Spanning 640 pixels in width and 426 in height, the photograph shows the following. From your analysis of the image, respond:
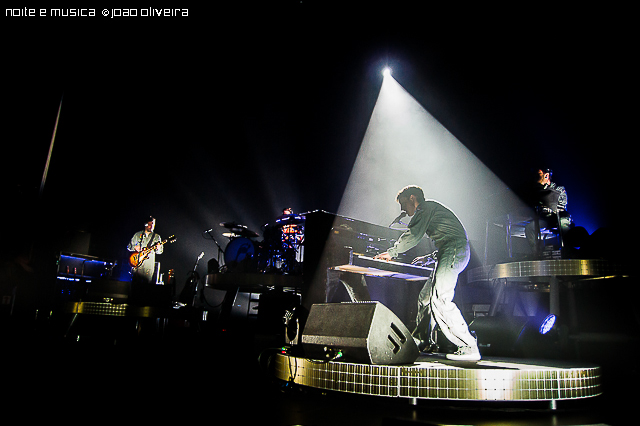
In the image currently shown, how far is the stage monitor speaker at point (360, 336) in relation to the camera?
2879mm

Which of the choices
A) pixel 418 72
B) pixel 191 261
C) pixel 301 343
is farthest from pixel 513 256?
pixel 191 261

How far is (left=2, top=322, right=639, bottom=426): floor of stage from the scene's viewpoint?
91.0 inches

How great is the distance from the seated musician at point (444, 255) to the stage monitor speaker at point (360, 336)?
1.88ft

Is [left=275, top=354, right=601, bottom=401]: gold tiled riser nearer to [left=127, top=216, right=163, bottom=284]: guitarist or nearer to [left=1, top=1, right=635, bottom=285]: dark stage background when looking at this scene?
[left=1, top=1, right=635, bottom=285]: dark stage background

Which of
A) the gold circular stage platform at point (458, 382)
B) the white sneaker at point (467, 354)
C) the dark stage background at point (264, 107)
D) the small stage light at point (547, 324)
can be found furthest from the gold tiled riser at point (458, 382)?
the dark stage background at point (264, 107)

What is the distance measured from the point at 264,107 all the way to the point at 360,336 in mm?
8935

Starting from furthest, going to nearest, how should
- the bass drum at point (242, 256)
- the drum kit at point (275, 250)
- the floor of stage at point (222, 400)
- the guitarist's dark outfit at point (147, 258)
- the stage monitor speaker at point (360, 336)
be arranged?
the guitarist's dark outfit at point (147, 258) → the bass drum at point (242, 256) → the drum kit at point (275, 250) → the stage monitor speaker at point (360, 336) → the floor of stage at point (222, 400)

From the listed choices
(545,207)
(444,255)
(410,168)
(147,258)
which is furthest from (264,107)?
(444,255)

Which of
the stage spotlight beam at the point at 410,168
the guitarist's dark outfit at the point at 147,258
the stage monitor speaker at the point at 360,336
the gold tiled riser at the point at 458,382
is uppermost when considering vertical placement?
the stage spotlight beam at the point at 410,168

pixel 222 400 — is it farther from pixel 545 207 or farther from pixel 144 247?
pixel 144 247

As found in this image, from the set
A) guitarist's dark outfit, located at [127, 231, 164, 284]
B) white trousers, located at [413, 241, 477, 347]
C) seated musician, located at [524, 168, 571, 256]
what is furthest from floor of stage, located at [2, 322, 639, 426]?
guitarist's dark outfit, located at [127, 231, 164, 284]

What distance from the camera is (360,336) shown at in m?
2.88

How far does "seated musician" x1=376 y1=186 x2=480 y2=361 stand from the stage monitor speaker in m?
0.57

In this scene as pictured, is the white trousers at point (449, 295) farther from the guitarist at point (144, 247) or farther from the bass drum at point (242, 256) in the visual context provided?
the guitarist at point (144, 247)
